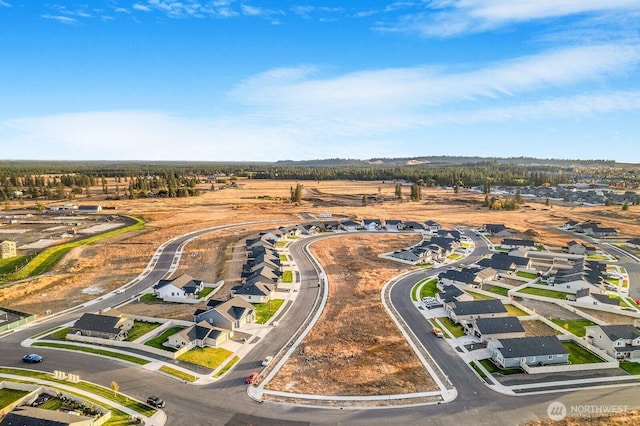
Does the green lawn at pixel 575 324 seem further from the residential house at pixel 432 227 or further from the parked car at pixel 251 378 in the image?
the residential house at pixel 432 227

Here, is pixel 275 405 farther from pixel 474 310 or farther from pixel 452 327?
pixel 474 310

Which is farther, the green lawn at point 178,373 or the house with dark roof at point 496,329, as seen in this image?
the house with dark roof at point 496,329

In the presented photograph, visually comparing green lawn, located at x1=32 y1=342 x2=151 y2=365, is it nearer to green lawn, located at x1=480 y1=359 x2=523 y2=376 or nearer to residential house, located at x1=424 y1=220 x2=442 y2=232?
green lawn, located at x1=480 y1=359 x2=523 y2=376

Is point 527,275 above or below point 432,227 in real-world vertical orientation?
below

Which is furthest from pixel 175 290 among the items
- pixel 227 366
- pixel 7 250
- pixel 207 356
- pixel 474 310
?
pixel 7 250

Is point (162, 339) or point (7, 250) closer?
point (162, 339)

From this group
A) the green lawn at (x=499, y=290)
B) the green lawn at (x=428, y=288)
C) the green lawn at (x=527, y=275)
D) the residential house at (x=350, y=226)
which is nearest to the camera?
the green lawn at (x=428, y=288)

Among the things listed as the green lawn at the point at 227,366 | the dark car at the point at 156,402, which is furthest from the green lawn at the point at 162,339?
the dark car at the point at 156,402
